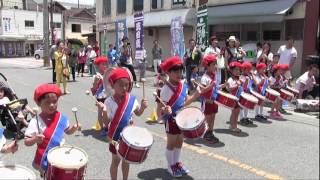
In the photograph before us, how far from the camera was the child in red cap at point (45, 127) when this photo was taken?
3650 millimetres

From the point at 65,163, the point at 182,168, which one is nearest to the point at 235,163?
the point at 182,168

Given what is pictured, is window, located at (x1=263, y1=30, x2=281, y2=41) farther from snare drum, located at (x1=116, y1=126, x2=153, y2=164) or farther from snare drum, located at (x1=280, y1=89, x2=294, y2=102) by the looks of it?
snare drum, located at (x1=116, y1=126, x2=153, y2=164)

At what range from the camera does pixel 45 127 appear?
3.71 m

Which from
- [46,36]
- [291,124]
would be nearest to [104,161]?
[291,124]

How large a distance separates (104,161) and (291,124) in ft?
14.4

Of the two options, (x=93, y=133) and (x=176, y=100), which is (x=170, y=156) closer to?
(x=176, y=100)

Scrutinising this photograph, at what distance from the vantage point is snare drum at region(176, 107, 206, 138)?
4694mm

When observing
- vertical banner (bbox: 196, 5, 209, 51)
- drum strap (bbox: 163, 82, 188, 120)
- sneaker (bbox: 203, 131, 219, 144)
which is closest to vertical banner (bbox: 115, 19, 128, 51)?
vertical banner (bbox: 196, 5, 209, 51)

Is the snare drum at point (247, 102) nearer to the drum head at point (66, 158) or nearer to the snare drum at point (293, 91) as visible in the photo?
the snare drum at point (293, 91)

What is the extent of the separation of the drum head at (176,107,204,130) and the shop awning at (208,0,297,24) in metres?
12.1

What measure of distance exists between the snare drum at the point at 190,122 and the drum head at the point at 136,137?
0.76 meters

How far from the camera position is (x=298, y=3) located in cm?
1600

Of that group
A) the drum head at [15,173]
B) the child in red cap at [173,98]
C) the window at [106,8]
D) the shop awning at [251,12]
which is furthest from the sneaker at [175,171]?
the window at [106,8]

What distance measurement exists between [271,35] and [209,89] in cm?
1234
